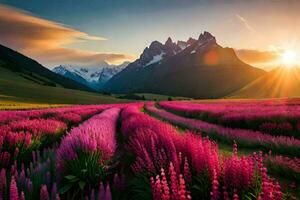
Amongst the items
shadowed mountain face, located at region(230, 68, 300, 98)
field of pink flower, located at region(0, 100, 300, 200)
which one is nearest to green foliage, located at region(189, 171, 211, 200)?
field of pink flower, located at region(0, 100, 300, 200)

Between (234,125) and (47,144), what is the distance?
1080cm

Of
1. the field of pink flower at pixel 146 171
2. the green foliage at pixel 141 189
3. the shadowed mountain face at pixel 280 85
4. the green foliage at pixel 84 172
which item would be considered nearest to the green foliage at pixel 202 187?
the field of pink flower at pixel 146 171

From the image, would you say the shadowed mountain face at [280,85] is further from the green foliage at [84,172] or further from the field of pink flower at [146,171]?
the green foliage at [84,172]

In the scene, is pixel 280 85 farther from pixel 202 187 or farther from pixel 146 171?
pixel 202 187

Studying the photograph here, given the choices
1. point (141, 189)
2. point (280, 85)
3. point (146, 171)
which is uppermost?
point (280, 85)

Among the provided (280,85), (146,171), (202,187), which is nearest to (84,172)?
(146,171)

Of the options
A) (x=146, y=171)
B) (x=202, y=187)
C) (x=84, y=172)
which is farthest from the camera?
(x=84, y=172)

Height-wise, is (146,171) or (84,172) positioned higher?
(146,171)

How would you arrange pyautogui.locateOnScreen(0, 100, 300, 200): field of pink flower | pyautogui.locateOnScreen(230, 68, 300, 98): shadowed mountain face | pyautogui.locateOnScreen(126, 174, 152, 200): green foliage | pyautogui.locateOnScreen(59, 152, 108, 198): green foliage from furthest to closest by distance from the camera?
pyautogui.locateOnScreen(230, 68, 300, 98): shadowed mountain face → pyautogui.locateOnScreen(59, 152, 108, 198): green foliage → pyautogui.locateOnScreen(126, 174, 152, 200): green foliage → pyautogui.locateOnScreen(0, 100, 300, 200): field of pink flower

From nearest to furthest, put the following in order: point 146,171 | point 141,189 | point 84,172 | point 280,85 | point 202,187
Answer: point 202,187, point 141,189, point 146,171, point 84,172, point 280,85

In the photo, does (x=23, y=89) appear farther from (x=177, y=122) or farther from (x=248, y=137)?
(x=248, y=137)

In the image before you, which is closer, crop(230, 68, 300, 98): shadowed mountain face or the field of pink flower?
the field of pink flower

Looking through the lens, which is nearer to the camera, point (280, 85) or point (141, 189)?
point (141, 189)

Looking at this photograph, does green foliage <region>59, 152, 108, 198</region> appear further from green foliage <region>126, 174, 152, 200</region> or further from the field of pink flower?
green foliage <region>126, 174, 152, 200</region>
